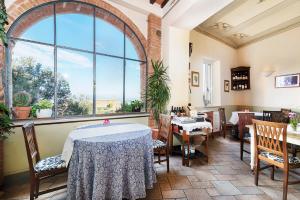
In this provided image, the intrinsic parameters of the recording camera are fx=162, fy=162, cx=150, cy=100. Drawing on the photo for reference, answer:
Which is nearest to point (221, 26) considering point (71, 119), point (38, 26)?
point (38, 26)

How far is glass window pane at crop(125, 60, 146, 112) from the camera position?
12.3ft

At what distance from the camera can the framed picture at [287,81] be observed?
181 inches

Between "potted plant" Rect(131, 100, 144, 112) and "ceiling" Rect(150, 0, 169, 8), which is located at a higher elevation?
"ceiling" Rect(150, 0, 169, 8)

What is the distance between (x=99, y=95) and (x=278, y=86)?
5313 mm

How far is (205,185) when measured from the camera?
7.73ft

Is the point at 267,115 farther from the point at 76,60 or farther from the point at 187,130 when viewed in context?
the point at 76,60

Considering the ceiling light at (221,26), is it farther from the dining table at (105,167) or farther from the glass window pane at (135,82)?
the dining table at (105,167)

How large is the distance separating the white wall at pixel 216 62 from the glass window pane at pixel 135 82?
179 cm

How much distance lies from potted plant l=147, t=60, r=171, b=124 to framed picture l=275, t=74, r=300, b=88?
3.74 meters

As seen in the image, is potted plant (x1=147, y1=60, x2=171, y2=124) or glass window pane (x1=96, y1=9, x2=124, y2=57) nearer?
glass window pane (x1=96, y1=9, x2=124, y2=57)

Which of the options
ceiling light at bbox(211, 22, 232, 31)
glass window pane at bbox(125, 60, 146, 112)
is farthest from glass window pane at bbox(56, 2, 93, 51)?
ceiling light at bbox(211, 22, 232, 31)

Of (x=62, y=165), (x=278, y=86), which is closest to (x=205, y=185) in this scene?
(x=62, y=165)

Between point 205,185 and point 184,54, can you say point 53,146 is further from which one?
point 184,54

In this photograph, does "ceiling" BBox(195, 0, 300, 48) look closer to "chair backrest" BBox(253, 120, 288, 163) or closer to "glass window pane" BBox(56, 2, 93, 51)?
"chair backrest" BBox(253, 120, 288, 163)
